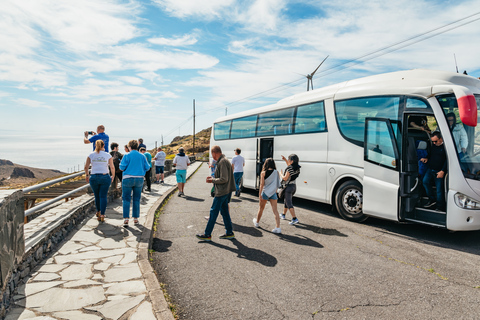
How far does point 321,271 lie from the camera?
5008mm

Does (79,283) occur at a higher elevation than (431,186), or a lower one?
lower

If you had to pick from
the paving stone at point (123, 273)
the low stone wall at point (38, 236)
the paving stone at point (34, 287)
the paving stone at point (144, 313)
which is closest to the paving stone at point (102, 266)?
the paving stone at point (123, 273)

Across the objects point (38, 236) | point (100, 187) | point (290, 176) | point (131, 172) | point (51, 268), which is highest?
point (131, 172)

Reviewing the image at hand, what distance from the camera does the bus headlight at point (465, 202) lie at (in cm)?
630

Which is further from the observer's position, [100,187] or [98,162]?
[100,187]

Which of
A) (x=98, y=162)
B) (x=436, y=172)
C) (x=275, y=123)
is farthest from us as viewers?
(x=275, y=123)

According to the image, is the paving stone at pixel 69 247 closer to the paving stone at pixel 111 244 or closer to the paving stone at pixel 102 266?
the paving stone at pixel 111 244

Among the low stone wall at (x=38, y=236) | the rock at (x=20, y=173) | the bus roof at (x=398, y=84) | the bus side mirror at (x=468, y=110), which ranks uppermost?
the bus roof at (x=398, y=84)

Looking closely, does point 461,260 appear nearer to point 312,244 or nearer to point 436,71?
point 312,244

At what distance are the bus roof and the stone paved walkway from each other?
6199 mm

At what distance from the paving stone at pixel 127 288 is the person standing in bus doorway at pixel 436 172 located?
5887 mm

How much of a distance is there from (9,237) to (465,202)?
7361 mm

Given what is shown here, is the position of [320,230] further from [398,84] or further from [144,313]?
[144,313]

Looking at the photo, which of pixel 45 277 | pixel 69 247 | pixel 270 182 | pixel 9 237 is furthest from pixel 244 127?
pixel 9 237
